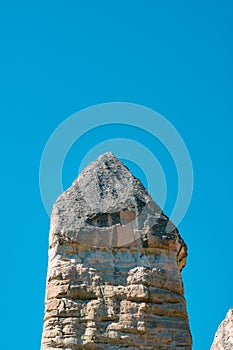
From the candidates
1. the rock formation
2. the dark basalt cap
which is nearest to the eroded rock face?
the dark basalt cap

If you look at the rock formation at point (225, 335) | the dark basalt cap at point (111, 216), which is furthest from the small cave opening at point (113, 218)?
the rock formation at point (225, 335)

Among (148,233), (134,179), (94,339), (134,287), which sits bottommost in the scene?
(94,339)

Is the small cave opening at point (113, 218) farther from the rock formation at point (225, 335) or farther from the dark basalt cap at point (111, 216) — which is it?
the rock formation at point (225, 335)

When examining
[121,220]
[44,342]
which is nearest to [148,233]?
[121,220]

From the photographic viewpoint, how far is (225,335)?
12703mm

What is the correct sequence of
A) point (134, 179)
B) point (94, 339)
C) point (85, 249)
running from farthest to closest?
point (134, 179), point (85, 249), point (94, 339)

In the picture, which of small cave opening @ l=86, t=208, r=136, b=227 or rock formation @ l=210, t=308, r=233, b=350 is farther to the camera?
rock formation @ l=210, t=308, r=233, b=350

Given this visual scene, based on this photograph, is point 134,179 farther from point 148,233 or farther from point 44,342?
point 44,342

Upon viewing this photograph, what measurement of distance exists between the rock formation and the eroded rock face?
1996 mm

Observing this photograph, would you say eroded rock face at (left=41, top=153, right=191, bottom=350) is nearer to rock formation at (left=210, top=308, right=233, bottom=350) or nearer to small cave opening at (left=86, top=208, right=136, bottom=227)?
small cave opening at (left=86, top=208, right=136, bottom=227)

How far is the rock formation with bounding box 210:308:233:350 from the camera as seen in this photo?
12.6 meters

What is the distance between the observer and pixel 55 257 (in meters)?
10.8

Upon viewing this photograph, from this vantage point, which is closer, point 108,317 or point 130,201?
point 108,317

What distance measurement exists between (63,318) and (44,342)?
40 cm
